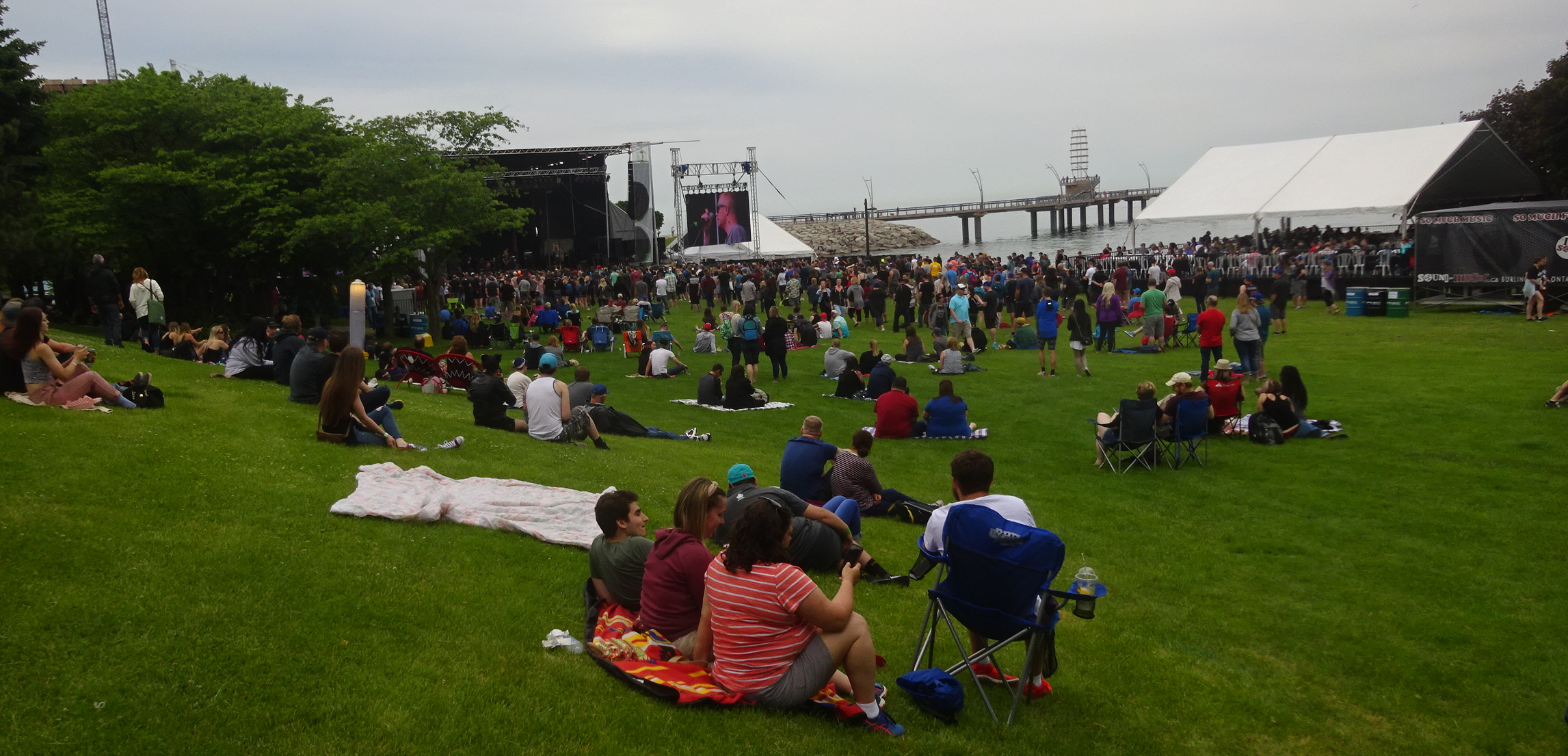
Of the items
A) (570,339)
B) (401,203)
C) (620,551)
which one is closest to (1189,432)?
(620,551)

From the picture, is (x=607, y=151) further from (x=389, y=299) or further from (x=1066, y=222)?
(x=1066, y=222)

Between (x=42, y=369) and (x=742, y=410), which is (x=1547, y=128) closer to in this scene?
(x=742, y=410)

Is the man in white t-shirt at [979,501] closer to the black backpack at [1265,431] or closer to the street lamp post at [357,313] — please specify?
→ the black backpack at [1265,431]

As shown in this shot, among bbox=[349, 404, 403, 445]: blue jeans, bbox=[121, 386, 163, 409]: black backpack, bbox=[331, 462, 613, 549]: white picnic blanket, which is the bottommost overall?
bbox=[331, 462, 613, 549]: white picnic blanket

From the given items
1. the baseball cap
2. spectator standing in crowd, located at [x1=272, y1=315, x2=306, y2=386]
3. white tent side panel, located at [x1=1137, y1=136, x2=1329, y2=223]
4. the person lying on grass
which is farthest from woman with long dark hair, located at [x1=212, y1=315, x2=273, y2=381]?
white tent side panel, located at [x1=1137, y1=136, x2=1329, y2=223]

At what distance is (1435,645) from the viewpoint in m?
6.09

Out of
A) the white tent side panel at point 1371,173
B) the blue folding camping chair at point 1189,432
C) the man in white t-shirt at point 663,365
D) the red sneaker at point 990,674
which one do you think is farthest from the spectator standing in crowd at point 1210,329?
the white tent side panel at point 1371,173

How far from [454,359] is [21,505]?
1062 cm

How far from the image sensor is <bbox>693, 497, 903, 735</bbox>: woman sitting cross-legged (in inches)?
166

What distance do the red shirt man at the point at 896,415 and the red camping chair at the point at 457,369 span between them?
6.89 meters

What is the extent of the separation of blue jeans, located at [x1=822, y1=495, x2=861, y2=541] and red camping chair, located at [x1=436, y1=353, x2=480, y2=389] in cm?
1047

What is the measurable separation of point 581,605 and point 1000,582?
2.38 metres

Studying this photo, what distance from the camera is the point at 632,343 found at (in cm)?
2333

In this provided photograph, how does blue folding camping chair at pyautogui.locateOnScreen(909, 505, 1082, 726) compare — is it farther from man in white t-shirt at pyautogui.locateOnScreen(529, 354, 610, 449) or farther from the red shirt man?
the red shirt man
